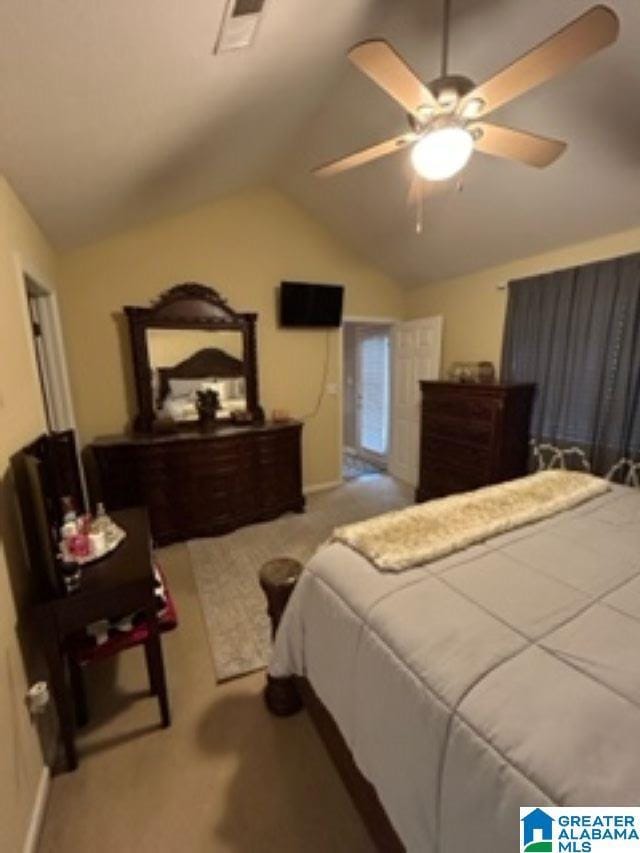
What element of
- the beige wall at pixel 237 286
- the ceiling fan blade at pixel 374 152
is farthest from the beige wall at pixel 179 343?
the ceiling fan blade at pixel 374 152

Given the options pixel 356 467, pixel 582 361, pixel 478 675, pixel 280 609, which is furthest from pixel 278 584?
pixel 356 467

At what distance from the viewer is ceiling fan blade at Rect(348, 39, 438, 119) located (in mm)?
1191

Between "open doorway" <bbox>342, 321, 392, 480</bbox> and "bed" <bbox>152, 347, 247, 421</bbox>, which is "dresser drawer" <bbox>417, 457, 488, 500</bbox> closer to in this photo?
"open doorway" <bbox>342, 321, 392, 480</bbox>

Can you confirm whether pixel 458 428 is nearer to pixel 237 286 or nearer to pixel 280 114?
pixel 237 286

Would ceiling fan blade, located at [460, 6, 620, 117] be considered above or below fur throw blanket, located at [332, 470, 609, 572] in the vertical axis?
above

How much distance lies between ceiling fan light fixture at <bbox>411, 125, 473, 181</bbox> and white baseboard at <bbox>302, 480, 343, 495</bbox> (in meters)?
3.34

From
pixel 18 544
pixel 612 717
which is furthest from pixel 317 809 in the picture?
pixel 18 544

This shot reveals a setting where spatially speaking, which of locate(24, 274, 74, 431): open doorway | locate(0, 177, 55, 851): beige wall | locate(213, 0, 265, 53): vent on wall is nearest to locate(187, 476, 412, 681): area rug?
locate(0, 177, 55, 851): beige wall

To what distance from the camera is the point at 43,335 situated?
2.77 meters

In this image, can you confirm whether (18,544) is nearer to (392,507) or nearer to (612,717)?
(612,717)

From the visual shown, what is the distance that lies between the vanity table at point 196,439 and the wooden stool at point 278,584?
5.60ft

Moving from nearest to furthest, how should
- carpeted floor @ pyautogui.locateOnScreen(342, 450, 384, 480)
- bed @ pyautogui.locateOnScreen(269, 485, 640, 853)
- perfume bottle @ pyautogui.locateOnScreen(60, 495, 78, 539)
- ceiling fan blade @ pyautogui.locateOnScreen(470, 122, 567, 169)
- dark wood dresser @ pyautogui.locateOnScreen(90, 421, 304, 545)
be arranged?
1. bed @ pyautogui.locateOnScreen(269, 485, 640, 853)
2. ceiling fan blade @ pyautogui.locateOnScreen(470, 122, 567, 169)
3. perfume bottle @ pyautogui.locateOnScreen(60, 495, 78, 539)
4. dark wood dresser @ pyautogui.locateOnScreen(90, 421, 304, 545)
5. carpeted floor @ pyautogui.locateOnScreen(342, 450, 384, 480)

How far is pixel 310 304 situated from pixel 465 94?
2634mm

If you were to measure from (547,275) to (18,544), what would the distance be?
3.72 meters
